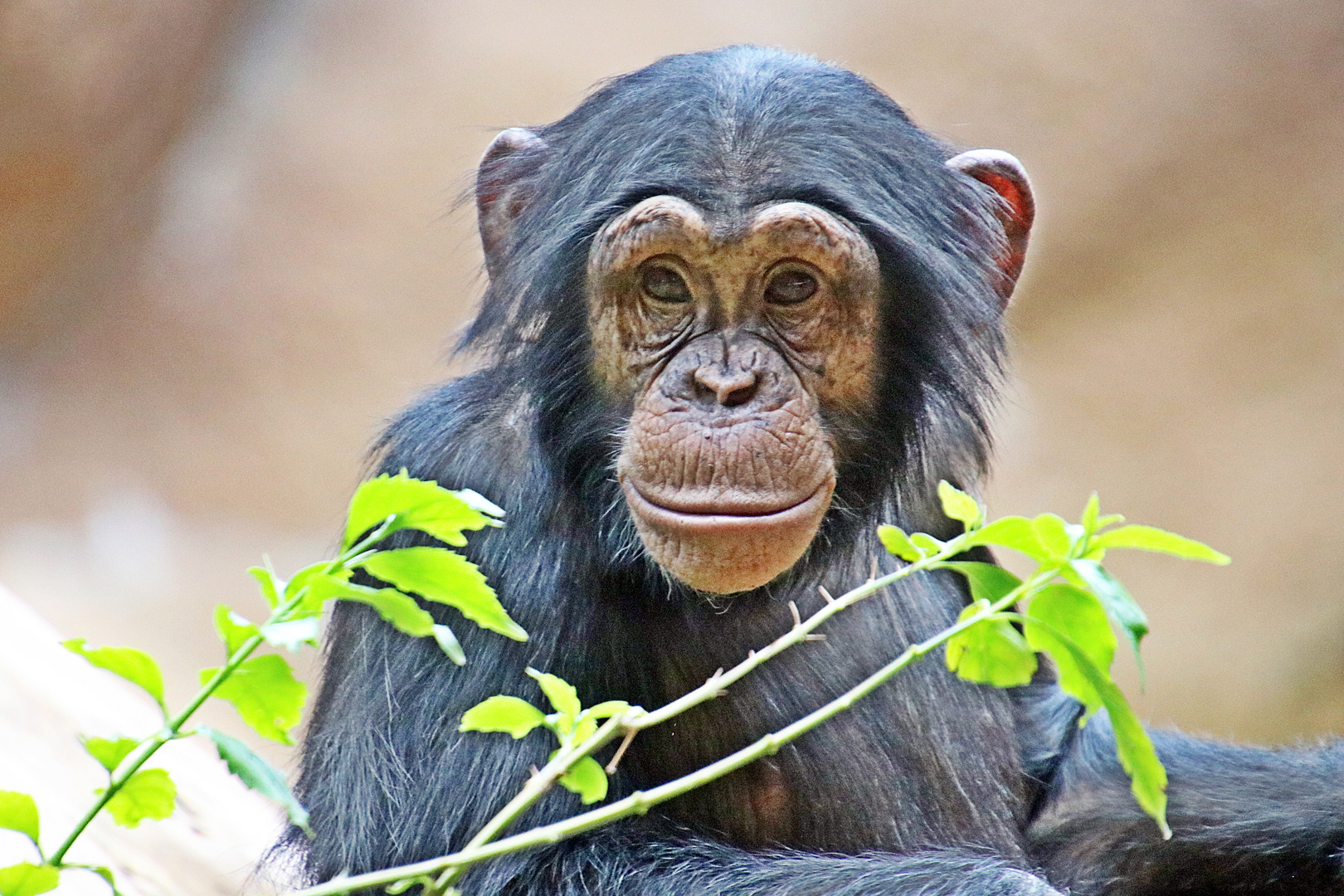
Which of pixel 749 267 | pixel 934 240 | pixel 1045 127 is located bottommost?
pixel 749 267

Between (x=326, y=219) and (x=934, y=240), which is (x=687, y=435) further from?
(x=326, y=219)

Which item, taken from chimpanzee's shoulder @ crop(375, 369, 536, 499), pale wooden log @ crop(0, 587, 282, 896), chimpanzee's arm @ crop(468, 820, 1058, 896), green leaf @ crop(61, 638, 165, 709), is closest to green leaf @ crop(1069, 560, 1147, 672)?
green leaf @ crop(61, 638, 165, 709)

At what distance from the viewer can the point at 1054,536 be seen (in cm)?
150

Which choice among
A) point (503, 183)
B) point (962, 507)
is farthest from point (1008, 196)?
point (962, 507)

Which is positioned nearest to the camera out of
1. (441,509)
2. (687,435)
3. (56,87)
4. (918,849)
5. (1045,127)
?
(441,509)

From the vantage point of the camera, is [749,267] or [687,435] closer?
[687,435]

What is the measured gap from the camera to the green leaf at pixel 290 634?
4.30 ft

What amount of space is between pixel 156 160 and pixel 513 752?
6.00m

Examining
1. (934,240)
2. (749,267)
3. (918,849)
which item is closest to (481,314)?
(749,267)

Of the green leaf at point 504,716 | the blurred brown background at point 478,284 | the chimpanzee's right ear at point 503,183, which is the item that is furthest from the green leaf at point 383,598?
the blurred brown background at point 478,284

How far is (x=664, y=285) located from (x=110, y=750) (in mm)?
1777

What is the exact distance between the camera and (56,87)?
6.87 meters

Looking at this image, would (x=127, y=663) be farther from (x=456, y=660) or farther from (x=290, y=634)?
(x=456, y=660)

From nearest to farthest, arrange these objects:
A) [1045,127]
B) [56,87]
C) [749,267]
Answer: [749,267] → [56,87] → [1045,127]
